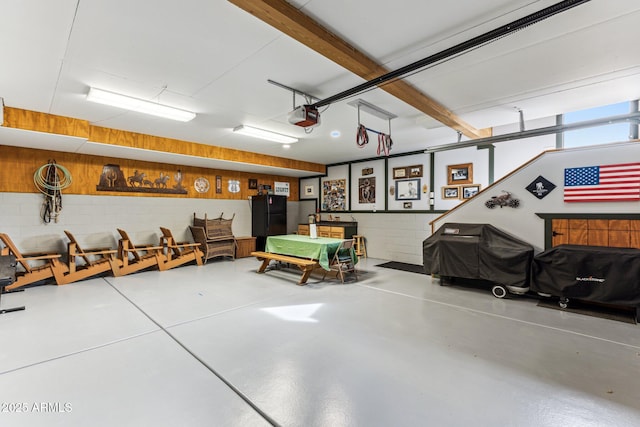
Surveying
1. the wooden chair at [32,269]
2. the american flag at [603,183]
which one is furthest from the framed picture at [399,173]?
the wooden chair at [32,269]

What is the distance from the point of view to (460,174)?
6.55 m

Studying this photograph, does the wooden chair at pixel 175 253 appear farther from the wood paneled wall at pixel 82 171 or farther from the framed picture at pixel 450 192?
the framed picture at pixel 450 192

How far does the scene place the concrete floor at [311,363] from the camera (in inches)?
74.9

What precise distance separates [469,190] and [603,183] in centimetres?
248

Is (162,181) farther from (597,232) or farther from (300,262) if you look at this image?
(597,232)

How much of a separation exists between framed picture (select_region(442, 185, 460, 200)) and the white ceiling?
213 cm

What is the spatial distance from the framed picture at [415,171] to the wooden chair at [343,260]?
2.93m

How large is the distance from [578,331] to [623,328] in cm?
60

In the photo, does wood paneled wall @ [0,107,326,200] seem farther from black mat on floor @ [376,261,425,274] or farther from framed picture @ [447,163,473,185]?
framed picture @ [447,163,473,185]

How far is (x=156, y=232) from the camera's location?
708 cm

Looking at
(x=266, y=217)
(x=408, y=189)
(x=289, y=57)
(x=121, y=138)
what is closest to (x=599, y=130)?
(x=408, y=189)

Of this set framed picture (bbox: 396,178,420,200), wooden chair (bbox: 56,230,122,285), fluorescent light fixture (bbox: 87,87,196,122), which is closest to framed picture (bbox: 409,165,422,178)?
framed picture (bbox: 396,178,420,200)

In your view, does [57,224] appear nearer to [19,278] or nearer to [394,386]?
[19,278]

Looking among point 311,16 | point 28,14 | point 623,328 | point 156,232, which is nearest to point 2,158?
point 156,232
